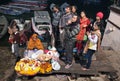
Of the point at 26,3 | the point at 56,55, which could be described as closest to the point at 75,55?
the point at 56,55

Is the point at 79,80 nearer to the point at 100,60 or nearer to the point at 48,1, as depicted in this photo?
the point at 100,60

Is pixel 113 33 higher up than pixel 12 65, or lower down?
higher up

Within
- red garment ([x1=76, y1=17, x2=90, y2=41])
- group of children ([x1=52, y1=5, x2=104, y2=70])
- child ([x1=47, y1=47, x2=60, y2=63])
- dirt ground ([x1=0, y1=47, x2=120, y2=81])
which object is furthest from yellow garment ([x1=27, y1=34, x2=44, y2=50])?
red garment ([x1=76, y1=17, x2=90, y2=41])

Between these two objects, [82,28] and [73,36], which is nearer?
[73,36]

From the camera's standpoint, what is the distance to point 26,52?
873cm

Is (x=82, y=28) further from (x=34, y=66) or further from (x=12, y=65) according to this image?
(x=12, y=65)

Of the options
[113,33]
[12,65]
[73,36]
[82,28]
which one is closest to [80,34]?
[82,28]

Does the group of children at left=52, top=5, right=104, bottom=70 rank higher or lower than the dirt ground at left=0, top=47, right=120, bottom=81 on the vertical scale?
higher

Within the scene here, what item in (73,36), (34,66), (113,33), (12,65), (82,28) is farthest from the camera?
(113,33)

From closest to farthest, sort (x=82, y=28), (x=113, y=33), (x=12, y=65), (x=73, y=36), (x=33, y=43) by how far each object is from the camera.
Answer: (x=73, y=36) → (x=82, y=28) → (x=33, y=43) → (x=12, y=65) → (x=113, y=33)

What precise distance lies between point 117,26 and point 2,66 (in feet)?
19.1

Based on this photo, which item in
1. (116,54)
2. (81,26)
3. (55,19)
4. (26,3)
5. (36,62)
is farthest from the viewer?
(26,3)

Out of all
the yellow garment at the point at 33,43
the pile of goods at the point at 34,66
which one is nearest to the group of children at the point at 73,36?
the yellow garment at the point at 33,43

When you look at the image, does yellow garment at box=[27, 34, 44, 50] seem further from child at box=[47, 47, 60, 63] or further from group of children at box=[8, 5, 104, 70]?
child at box=[47, 47, 60, 63]
